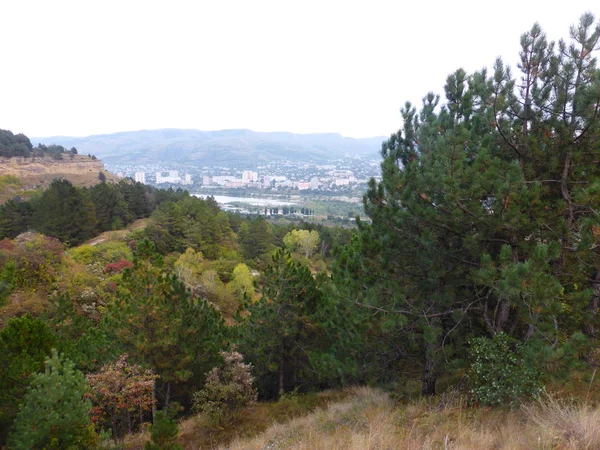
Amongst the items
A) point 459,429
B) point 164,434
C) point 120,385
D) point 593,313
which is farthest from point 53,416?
point 593,313

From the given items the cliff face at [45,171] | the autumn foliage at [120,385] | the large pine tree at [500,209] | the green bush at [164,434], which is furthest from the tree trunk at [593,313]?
the cliff face at [45,171]

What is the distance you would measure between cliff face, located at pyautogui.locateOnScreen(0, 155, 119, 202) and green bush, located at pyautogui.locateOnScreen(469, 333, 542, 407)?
2339 inches

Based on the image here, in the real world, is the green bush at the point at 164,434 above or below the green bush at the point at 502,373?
below

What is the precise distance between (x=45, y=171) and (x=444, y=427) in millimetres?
73864

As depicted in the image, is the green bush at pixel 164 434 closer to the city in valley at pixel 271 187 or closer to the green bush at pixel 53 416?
the green bush at pixel 53 416

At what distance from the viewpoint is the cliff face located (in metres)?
53.4

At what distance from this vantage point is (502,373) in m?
4.60

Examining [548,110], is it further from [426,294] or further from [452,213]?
[426,294]

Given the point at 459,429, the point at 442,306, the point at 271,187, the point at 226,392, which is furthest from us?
the point at 271,187

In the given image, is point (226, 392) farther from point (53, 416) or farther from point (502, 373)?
point (502, 373)

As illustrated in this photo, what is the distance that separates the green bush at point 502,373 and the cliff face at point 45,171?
195 ft

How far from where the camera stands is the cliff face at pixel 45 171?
53403 mm

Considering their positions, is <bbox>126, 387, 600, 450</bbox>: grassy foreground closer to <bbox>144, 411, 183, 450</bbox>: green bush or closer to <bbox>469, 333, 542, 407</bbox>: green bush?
<bbox>469, 333, 542, 407</bbox>: green bush

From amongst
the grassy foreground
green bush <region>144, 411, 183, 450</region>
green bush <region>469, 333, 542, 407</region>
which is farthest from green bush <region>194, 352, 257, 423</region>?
green bush <region>469, 333, 542, 407</region>
